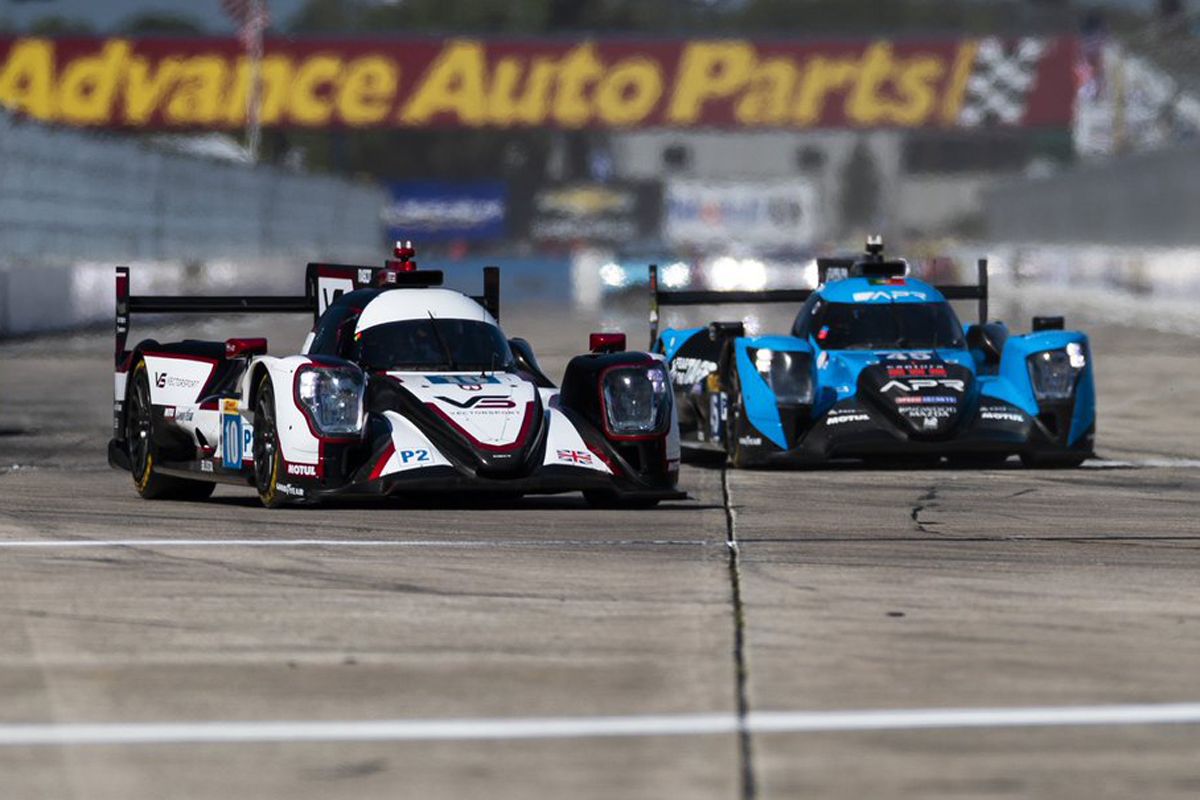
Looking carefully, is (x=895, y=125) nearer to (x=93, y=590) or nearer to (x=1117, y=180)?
(x=1117, y=180)

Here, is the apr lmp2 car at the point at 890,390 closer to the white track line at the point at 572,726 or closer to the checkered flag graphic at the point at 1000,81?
the white track line at the point at 572,726

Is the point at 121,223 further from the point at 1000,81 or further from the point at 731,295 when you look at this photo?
the point at 1000,81

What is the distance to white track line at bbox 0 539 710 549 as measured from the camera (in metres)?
11.6

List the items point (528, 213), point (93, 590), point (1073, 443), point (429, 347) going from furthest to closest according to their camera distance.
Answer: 1. point (528, 213)
2. point (1073, 443)
3. point (429, 347)
4. point (93, 590)

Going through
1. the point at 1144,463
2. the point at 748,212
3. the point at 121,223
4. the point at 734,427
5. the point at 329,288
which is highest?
the point at 748,212

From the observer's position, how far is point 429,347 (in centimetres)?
1393

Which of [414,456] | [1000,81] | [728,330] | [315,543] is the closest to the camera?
[315,543]

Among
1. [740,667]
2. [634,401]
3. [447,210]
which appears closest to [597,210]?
[447,210]

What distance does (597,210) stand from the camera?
107875 mm

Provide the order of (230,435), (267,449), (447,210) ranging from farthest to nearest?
(447,210) → (230,435) → (267,449)

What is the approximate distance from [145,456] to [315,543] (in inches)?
118

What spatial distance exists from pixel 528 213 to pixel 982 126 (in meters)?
33.9

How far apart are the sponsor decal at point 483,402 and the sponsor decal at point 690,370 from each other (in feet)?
14.5

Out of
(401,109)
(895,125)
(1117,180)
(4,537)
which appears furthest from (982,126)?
(4,537)
